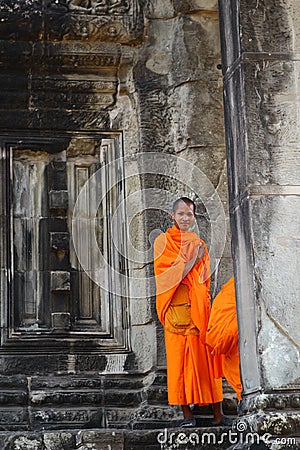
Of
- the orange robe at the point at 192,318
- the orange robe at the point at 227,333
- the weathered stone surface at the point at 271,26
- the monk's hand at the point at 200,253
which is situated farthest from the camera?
the monk's hand at the point at 200,253

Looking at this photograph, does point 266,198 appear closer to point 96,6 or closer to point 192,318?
point 192,318

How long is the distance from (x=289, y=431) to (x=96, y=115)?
12.6 feet

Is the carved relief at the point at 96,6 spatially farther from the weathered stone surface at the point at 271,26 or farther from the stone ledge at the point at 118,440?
→ the stone ledge at the point at 118,440

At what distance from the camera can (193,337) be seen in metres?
8.55

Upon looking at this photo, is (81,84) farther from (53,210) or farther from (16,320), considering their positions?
(16,320)

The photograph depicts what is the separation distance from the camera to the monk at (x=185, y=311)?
846 centimetres

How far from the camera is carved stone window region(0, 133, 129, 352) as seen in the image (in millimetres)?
9383

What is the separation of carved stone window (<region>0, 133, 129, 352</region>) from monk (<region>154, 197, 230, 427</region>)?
31.6 inches

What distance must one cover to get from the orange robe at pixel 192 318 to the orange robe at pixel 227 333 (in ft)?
0.68

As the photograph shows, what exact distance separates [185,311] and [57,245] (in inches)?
58.2

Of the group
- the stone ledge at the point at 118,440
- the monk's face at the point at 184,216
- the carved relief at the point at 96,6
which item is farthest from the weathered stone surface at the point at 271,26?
the stone ledge at the point at 118,440

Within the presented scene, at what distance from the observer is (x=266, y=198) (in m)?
7.51

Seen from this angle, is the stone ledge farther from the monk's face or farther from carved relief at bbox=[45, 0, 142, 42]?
carved relief at bbox=[45, 0, 142, 42]

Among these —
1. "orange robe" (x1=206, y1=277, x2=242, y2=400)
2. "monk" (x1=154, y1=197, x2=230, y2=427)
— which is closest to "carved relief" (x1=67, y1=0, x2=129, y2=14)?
"monk" (x1=154, y1=197, x2=230, y2=427)
